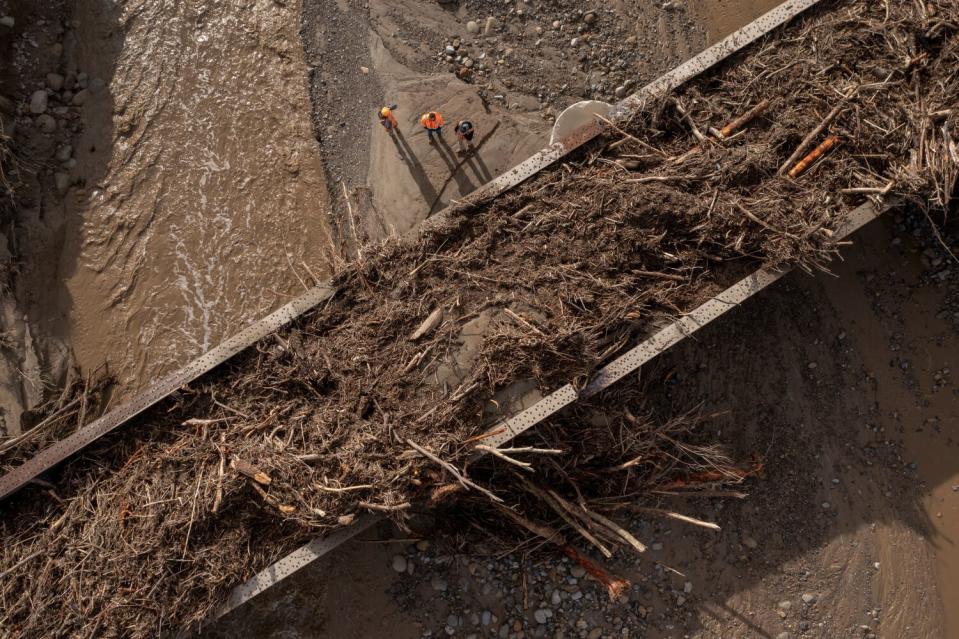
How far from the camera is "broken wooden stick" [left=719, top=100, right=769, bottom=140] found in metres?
5.05

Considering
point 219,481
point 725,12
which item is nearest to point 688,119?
point 725,12

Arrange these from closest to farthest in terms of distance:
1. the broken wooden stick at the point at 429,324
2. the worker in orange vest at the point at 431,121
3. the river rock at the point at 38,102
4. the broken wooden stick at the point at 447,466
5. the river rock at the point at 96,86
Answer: the broken wooden stick at the point at 447,466
the broken wooden stick at the point at 429,324
the worker in orange vest at the point at 431,121
the river rock at the point at 38,102
the river rock at the point at 96,86

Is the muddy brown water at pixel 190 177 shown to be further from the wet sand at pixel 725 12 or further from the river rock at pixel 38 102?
the river rock at pixel 38 102

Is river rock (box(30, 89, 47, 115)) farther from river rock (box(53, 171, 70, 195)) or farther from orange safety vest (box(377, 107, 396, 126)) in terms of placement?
orange safety vest (box(377, 107, 396, 126))

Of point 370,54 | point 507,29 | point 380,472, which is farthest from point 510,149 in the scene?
point 380,472

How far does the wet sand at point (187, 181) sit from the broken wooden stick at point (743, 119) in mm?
4064

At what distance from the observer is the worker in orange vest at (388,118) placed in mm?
5688

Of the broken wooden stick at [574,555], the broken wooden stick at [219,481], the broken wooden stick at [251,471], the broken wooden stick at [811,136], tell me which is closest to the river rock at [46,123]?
the broken wooden stick at [219,481]

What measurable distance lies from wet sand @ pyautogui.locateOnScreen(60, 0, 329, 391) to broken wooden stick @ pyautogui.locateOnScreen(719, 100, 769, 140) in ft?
13.3

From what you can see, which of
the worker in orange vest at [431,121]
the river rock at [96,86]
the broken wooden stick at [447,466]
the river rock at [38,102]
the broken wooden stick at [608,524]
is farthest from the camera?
the river rock at [96,86]

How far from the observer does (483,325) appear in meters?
4.87

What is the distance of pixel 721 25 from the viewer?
6.16 m

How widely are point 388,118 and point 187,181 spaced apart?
2.37 meters

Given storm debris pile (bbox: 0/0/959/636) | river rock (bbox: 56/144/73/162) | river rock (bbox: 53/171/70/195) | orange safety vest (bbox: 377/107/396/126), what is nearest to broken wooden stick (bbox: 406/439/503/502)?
storm debris pile (bbox: 0/0/959/636)
